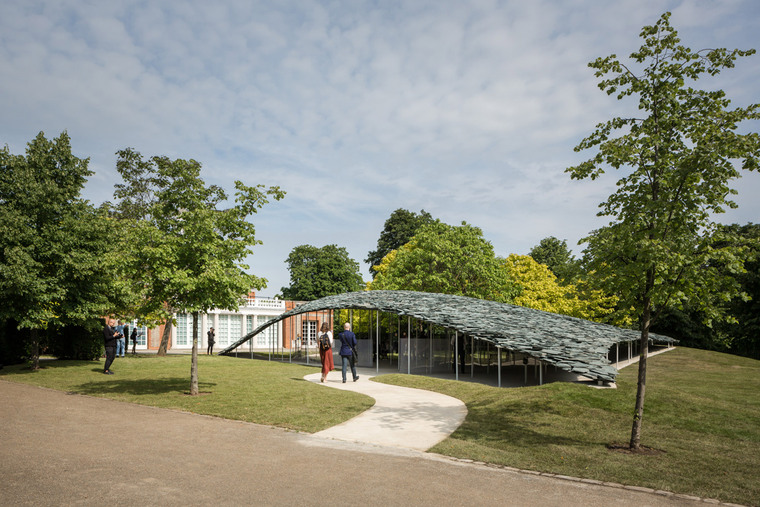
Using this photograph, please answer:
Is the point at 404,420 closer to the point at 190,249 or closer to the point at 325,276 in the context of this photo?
the point at 190,249

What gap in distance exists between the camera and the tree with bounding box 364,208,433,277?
202 ft

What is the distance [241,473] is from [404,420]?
16.2ft

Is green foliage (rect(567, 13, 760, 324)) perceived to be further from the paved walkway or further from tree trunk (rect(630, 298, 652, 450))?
the paved walkway

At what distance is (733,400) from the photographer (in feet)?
51.7

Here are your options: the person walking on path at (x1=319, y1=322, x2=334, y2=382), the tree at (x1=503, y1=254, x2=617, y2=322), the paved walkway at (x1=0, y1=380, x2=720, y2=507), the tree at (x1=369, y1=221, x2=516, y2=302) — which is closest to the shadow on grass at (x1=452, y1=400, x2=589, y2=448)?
the paved walkway at (x1=0, y1=380, x2=720, y2=507)

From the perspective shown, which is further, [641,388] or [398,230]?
[398,230]

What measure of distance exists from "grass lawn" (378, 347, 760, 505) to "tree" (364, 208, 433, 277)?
45.5 meters

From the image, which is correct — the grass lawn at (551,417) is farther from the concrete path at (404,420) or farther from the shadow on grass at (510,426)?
the concrete path at (404,420)

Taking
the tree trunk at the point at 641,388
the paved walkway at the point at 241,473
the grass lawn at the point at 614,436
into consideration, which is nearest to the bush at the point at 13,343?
the paved walkway at the point at 241,473

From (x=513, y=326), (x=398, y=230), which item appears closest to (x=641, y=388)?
(x=513, y=326)

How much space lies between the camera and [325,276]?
6512 centimetres

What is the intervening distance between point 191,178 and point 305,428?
790 cm

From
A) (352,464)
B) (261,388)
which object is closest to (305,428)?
(352,464)

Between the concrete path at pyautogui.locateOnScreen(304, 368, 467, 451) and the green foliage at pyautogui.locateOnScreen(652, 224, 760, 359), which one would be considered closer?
the concrete path at pyautogui.locateOnScreen(304, 368, 467, 451)
